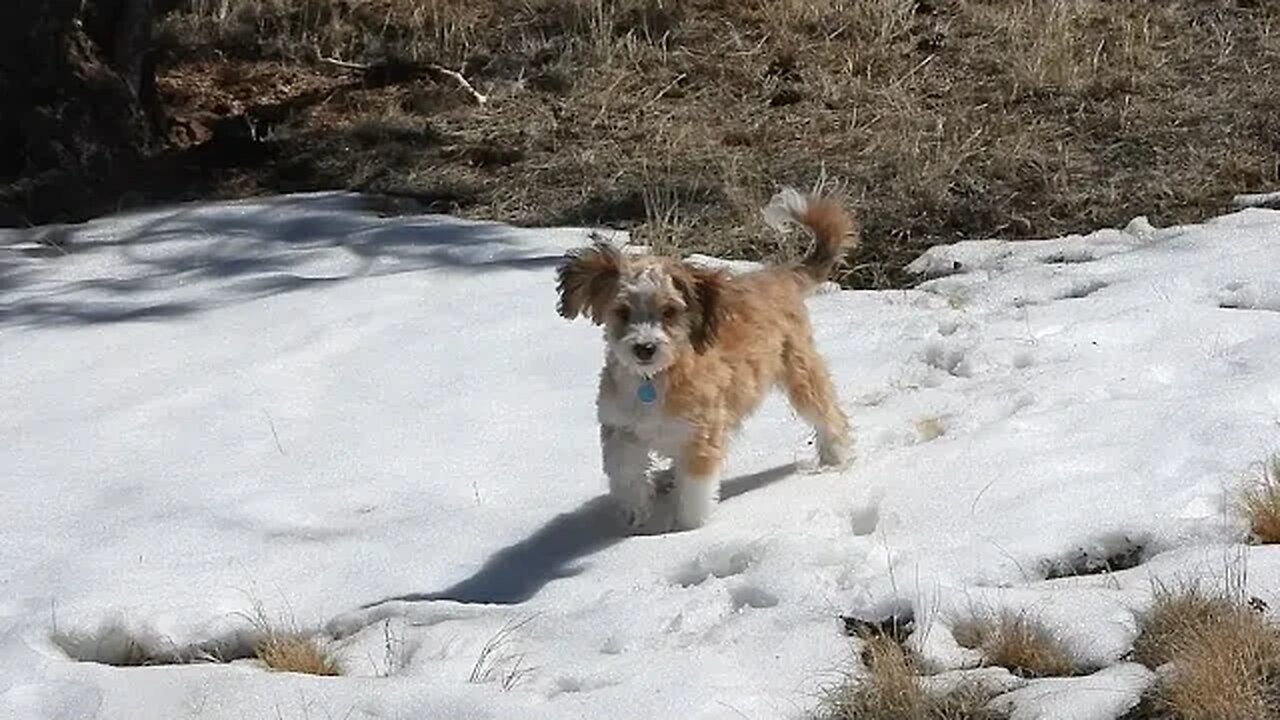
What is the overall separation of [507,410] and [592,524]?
1.12 meters

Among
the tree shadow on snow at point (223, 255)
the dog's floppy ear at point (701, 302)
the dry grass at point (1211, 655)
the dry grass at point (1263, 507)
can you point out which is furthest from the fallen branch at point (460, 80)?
the dry grass at point (1211, 655)

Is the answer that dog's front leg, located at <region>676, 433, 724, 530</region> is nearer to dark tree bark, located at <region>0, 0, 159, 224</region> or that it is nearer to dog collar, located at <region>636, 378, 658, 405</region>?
dog collar, located at <region>636, 378, 658, 405</region>

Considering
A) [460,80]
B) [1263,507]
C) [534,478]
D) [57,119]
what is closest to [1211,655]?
[1263,507]

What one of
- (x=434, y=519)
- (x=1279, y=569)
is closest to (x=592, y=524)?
(x=434, y=519)

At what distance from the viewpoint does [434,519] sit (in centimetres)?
559

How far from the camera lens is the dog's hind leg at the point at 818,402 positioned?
5.82m

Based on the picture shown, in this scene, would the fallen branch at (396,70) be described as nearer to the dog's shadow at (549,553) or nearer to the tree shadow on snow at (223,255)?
the tree shadow on snow at (223,255)

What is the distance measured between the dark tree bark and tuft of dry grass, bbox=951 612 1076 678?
6.20 m

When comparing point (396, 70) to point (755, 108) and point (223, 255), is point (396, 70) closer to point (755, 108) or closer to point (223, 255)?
point (755, 108)

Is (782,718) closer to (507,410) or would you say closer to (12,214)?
(507,410)

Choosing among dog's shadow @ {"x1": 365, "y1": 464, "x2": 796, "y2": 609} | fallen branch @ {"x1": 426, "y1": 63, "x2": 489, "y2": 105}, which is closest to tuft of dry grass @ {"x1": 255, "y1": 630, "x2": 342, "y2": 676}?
dog's shadow @ {"x1": 365, "y1": 464, "x2": 796, "y2": 609}

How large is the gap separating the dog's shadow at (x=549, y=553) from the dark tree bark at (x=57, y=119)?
466cm

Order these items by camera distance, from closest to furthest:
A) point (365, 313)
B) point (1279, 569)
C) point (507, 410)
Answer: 1. point (1279, 569)
2. point (507, 410)
3. point (365, 313)

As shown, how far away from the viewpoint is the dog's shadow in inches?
199
